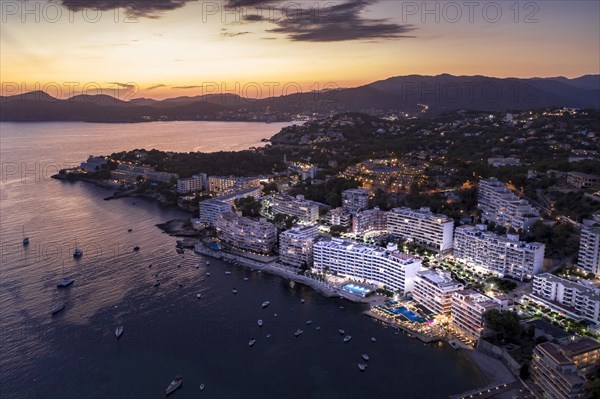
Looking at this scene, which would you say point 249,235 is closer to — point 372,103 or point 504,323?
point 504,323

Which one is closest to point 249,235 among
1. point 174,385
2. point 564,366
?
point 174,385

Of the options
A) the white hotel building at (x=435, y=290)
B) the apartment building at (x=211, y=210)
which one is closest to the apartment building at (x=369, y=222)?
the white hotel building at (x=435, y=290)

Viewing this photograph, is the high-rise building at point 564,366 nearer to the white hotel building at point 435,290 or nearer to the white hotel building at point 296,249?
the white hotel building at point 435,290

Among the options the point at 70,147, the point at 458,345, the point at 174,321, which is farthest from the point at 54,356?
the point at 70,147

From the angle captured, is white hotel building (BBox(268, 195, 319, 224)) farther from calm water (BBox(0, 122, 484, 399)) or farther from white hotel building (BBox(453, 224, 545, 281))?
white hotel building (BBox(453, 224, 545, 281))

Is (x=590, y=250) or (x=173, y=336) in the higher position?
(x=590, y=250)

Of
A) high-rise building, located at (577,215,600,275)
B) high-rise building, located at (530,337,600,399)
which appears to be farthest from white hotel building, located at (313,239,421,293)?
high-rise building, located at (577,215,600,275)
